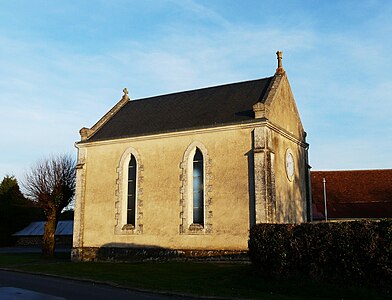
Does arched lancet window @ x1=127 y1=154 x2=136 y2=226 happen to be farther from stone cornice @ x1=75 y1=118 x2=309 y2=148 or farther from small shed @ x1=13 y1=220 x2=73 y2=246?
small shed @ x1=13 y1=220 x2=73 y2=246

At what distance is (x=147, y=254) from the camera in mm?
22234

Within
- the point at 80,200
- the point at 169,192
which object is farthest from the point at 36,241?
the point at 169,192

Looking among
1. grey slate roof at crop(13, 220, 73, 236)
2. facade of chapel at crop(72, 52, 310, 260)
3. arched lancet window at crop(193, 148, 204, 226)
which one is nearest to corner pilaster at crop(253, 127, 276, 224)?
facade of chapel at crop(72, 52, 310, 260)

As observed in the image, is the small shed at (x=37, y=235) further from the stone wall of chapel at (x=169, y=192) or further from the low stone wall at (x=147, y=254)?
the stone wall of chapel at (x=169, y=192)

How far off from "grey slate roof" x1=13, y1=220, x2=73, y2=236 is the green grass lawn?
27129 millimetres

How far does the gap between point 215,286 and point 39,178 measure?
18306 mm

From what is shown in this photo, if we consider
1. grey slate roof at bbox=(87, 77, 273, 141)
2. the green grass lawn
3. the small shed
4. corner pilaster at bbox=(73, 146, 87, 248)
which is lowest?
the green grass lawn

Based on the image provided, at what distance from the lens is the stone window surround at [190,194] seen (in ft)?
68.6

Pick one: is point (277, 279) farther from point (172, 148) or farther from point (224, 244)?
point (172, 148)

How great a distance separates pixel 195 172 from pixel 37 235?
29652 millimetres

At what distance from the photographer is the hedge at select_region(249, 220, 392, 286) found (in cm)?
1189

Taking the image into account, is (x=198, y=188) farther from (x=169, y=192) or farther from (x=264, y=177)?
(x=264, y=177)

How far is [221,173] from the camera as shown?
21.0 meters

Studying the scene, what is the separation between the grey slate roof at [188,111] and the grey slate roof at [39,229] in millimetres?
22829
